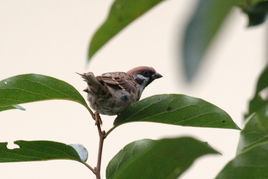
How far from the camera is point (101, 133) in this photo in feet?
6.37

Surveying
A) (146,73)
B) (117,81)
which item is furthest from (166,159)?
(146,73)

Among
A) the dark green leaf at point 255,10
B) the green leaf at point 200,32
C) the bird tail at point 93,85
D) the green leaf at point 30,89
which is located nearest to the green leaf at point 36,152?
the green leaf at point 30,89

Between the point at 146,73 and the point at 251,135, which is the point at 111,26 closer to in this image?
the point at 251,135

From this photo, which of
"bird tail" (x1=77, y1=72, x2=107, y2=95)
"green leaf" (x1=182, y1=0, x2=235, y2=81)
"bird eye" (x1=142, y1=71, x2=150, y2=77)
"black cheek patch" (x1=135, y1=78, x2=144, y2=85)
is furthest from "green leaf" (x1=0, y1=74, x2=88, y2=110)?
"bird eye" (x1=142, y1=71, x2=150, y2=77)

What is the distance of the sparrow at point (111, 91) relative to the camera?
9.16ft

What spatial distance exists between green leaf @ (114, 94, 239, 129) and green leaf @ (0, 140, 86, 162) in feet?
1.11

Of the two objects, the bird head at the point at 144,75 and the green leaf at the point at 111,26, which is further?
the bird head at the point at 144,75

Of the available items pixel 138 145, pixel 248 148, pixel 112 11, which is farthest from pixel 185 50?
pixel 138 145

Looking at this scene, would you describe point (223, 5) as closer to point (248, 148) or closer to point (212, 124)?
point (248, 148)

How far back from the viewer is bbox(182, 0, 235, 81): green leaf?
0.46 m

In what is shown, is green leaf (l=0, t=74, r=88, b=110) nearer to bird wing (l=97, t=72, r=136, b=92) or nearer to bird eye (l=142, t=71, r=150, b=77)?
bird wing (l=97, t=72, r=136, b=92)

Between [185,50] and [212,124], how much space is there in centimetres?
130

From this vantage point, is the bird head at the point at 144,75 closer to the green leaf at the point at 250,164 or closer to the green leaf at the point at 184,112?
the green leaf at the point at 184,112

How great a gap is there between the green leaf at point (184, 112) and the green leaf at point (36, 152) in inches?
13.3
